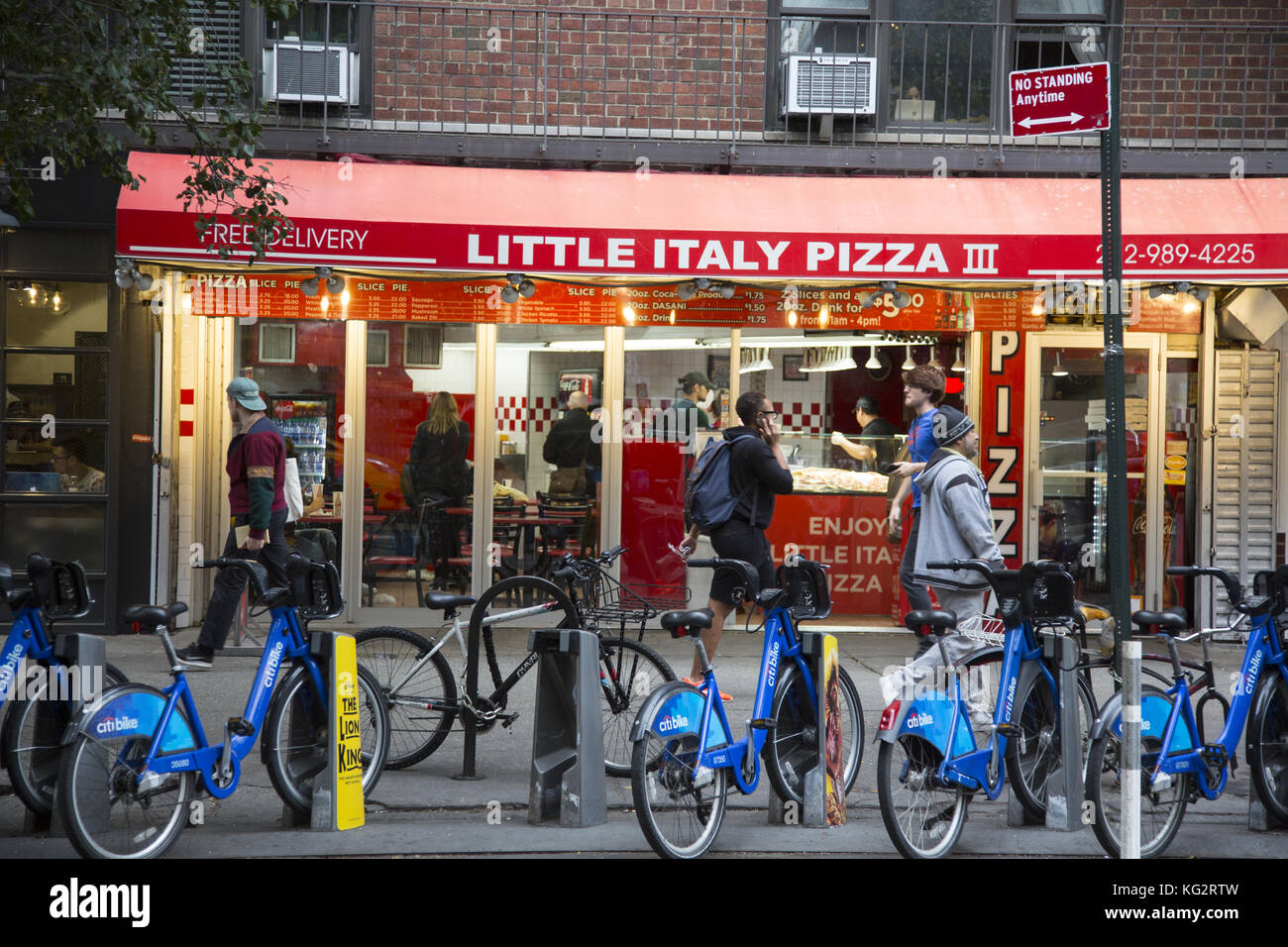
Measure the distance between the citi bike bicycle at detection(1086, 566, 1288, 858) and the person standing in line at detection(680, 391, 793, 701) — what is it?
2.23 meters

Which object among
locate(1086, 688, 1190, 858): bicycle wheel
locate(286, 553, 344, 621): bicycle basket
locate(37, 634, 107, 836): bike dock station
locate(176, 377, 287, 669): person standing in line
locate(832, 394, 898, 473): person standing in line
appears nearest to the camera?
locate(1086, 688, 1190, 858): bicycle wheel

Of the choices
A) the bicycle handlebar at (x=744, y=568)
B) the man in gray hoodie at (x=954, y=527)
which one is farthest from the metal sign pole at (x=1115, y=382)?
the bicycle handlebar at (x=744, y=568)

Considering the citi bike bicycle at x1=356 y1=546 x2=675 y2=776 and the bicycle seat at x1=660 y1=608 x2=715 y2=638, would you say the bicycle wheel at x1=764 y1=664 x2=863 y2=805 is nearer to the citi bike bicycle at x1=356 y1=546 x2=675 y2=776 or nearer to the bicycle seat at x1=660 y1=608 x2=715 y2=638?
the bicycle seat at x1=660 y1=608 x2=715 y2=638

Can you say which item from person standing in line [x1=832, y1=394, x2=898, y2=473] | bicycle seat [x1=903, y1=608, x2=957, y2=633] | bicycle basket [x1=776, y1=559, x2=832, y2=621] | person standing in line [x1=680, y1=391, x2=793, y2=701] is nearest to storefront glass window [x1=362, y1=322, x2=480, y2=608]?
person standing in line [x1=832, y1=394, x2=898, y2=473]

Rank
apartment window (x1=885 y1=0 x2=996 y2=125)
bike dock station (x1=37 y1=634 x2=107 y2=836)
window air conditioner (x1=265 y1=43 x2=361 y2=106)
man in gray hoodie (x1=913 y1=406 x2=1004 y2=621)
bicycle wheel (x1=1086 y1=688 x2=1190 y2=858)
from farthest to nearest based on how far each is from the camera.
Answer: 1. apartment window (x1=885 y1=0 x2=996 y2=125)
2. window air conditioner (x1=265 y1=43 x2=361 y2=106)
3. man in gray hoodie (x1=913 y1=406 x2=1004 y2=621)
4. bike dock station (x1=37 y1=634 x2=107 y2=836)
5. bicycle wheel (x1=1086 y1=688 x2=1190 y2=858)

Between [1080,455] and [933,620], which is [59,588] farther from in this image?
[1080,455]

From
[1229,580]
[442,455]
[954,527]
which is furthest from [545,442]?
[1229,580]

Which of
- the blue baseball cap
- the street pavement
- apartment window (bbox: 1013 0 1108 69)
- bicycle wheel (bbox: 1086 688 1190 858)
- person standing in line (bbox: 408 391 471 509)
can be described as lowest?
the street pavement

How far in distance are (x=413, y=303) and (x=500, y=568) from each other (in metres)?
2.32

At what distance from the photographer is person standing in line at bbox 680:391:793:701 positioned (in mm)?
7191

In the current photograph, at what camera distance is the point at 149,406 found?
9852 millimetres

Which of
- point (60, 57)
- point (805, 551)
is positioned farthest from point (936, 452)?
point (60, 57)

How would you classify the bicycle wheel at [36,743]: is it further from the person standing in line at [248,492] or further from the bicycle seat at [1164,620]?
the bicycle seat at [1164,620]

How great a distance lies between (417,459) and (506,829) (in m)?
5.34
